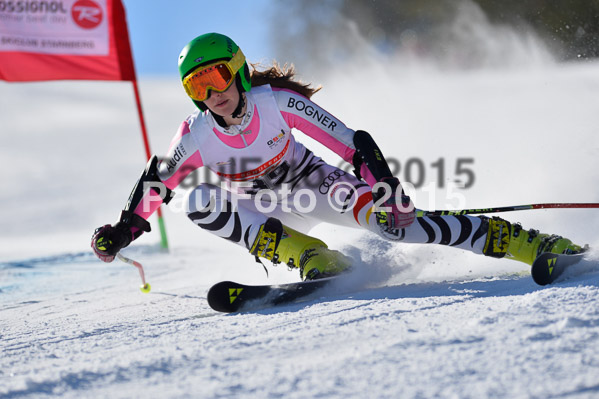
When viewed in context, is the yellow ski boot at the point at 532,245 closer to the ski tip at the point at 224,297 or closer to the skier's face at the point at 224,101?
the ski tip at the point at 224,297

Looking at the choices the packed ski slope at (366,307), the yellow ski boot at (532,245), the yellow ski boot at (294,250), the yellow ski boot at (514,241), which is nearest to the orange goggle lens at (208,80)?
the yellow ski boot at (294,250)

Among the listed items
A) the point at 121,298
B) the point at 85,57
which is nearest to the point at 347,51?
the point at 85,57

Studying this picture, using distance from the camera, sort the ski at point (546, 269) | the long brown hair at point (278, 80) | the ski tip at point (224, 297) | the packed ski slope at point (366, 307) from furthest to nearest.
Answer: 1. the long brown hair at point (278, 80)
2. the ski tip at point (224, 297)
3. the ski at point (546, 269)
4. the packed ski slope at point (366, 307)

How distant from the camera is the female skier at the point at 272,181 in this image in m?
2.69

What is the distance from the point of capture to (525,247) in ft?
8.82

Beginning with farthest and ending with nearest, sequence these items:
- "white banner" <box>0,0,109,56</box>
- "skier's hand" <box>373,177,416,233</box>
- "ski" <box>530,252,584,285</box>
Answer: "white banner" <box>0,0,109,56</box>, "skier's hand" <box>373,177,416,233</box>, "ski" <box>530,252,584,285</box>

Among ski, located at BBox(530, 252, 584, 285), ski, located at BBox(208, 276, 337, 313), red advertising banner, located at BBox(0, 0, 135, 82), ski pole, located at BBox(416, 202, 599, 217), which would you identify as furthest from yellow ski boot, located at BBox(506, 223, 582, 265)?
red advertising banner, located at BBox(0, 0, 135, 82)

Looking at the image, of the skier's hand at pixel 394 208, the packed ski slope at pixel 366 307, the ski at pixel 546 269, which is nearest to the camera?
the packed ski slope at pixel 366 307

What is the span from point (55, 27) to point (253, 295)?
4.81 metres

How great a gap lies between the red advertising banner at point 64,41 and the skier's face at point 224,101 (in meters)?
3.76

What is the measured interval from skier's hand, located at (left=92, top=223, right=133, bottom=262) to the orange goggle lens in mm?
690

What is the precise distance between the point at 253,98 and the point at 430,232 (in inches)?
40.0

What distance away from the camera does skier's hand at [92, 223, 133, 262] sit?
8.95 ft

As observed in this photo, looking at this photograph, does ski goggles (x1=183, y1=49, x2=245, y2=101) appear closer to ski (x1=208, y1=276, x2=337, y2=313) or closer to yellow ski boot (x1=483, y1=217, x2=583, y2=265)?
ski (x1=208, y1=276, x2=337, y2=313)
